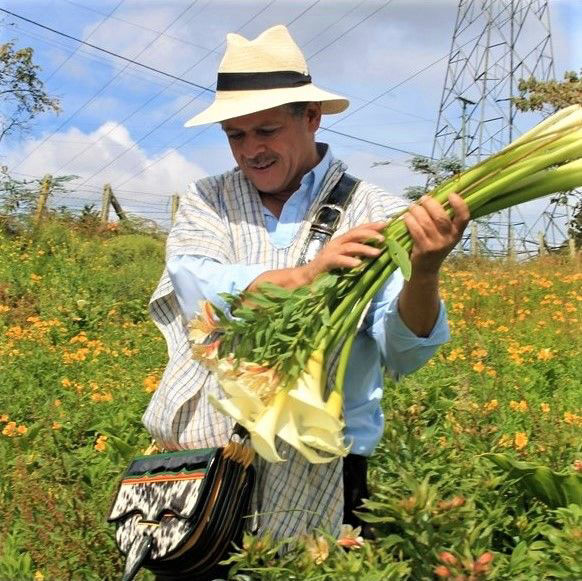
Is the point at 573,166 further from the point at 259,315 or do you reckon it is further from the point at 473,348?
the point at 473,348

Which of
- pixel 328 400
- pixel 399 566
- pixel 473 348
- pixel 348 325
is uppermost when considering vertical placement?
pixel 473 348

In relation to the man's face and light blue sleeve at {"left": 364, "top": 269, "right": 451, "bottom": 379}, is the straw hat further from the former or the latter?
light blue sleeve at {"left": 364, "top": 269, "right": 451, "bottom": 379}

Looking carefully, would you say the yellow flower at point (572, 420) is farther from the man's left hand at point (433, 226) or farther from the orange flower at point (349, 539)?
the man's left hand at point (433, 226)

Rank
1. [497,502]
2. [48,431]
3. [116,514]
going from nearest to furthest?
[116,514], [497,502], [48,431]

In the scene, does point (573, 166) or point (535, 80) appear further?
point (535, 80)

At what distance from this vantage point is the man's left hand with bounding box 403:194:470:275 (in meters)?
1.46

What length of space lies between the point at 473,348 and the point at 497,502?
6.59ft

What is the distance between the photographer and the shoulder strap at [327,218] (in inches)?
70.1

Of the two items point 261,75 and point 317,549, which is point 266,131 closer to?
point 261,75

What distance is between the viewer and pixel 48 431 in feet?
10.1

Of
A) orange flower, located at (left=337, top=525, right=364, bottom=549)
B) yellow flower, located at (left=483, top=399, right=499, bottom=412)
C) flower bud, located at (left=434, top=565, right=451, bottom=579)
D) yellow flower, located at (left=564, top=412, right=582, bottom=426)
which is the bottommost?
flower bud, located at (left=434, top=565, right=451, bottom=579)

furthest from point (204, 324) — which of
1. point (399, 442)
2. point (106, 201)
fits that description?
point (106, 201)

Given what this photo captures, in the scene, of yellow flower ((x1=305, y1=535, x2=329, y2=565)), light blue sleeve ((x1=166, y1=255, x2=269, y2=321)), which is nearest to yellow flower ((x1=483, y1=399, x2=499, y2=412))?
yellow flower ((x1=305, y1=535, x2=329, y2=565))

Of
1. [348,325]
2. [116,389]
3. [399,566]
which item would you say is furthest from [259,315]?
[116,389]
